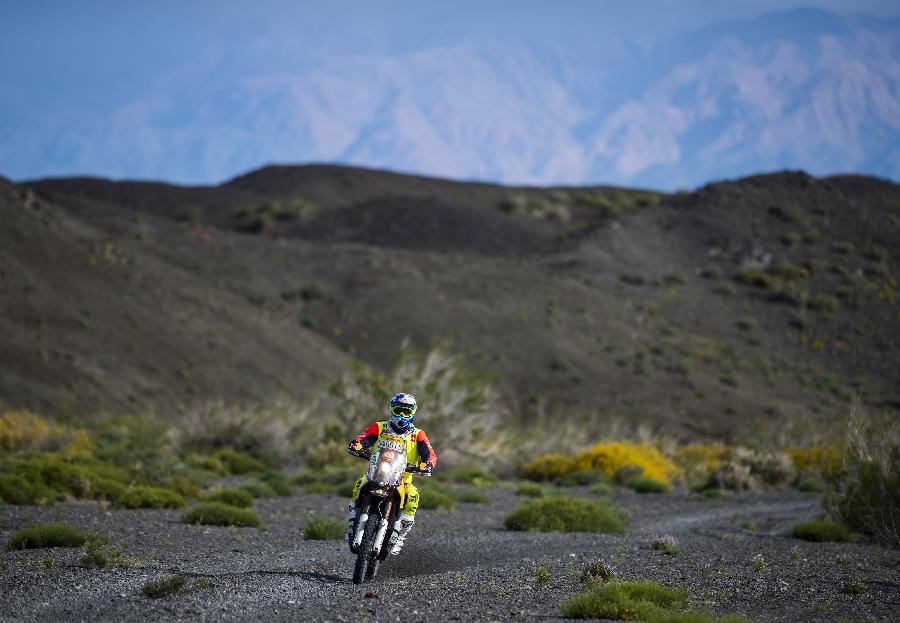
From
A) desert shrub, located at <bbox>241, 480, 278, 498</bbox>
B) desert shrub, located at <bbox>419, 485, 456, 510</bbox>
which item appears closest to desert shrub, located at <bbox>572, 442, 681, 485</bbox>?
desert shrub, located at <bbox>419, 485, 456, 510</bbox>

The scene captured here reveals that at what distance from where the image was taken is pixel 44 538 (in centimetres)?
1308

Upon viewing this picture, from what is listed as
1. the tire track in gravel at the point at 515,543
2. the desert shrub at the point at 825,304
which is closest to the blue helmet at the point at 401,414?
the tire track in gravel at the point at 515,543

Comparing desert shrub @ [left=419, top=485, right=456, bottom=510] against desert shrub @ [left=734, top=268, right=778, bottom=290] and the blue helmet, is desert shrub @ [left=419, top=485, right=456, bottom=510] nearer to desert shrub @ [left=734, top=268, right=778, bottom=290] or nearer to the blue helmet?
the blue helmet

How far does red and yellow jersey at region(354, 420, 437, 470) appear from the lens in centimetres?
1130

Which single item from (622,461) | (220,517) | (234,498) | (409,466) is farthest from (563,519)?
(622,461)

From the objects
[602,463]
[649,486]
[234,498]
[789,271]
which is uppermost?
[789,271]

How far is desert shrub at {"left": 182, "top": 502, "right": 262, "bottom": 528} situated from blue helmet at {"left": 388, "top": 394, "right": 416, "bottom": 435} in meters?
6.29

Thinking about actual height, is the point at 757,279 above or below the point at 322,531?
above

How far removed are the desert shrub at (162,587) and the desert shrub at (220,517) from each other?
6.27 metres

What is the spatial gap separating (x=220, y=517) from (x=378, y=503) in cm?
642

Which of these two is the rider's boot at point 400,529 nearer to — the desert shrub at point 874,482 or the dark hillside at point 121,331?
the desert shrub at point 874,482

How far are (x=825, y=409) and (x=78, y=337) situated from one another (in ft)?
119

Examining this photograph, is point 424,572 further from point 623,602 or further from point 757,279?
point 757,279

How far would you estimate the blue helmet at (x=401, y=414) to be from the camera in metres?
11.2
